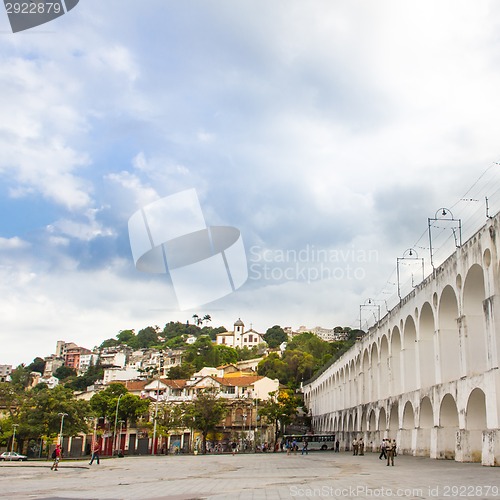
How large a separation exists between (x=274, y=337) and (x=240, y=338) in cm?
1063

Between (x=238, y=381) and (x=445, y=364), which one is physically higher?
(x=238, y=381)

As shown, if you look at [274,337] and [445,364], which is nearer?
[445,364]

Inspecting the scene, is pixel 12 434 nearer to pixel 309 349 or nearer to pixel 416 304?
pixel 416 304

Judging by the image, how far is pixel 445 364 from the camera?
28.0m

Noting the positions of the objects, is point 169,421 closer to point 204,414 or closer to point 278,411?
point 204,414

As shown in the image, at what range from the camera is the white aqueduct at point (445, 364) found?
71.4 ft

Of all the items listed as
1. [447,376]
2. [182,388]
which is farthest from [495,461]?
[182,388]

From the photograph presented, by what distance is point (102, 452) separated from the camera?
6306 cm

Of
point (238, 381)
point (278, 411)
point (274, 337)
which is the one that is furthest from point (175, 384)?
point (274, 337)

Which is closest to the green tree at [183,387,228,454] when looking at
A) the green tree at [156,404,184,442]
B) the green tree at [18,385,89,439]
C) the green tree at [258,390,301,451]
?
the green tree at [156,404,184,442]

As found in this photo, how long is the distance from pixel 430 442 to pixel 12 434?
144 ft

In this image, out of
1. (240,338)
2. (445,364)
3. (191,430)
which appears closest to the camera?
(445,364)

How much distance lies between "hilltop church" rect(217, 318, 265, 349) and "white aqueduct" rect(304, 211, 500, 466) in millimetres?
111323

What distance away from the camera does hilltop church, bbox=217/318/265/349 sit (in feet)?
520
